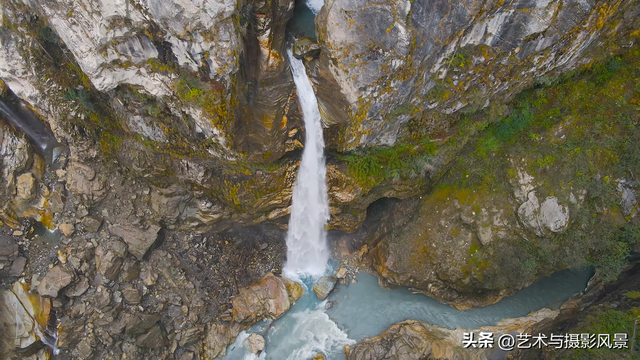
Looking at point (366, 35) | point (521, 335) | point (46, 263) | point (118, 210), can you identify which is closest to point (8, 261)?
point (46, 263)

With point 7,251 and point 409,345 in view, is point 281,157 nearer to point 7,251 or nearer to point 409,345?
point 409,345

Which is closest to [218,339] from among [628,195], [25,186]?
[25,186]

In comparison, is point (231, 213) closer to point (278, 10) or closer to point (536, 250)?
point (278, 10)

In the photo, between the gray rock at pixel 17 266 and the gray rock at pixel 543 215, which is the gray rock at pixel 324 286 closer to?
the gray rock at pixel 543 215

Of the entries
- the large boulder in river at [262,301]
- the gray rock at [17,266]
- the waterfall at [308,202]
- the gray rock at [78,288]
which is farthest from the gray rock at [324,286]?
the gray rock at [17,266]

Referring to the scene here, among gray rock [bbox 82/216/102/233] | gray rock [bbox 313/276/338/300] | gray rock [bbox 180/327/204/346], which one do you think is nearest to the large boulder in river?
gray rock [bbox 313/276/338/300]

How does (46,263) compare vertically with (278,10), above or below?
below

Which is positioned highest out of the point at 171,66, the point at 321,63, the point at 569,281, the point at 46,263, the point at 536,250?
the point at 171,66
